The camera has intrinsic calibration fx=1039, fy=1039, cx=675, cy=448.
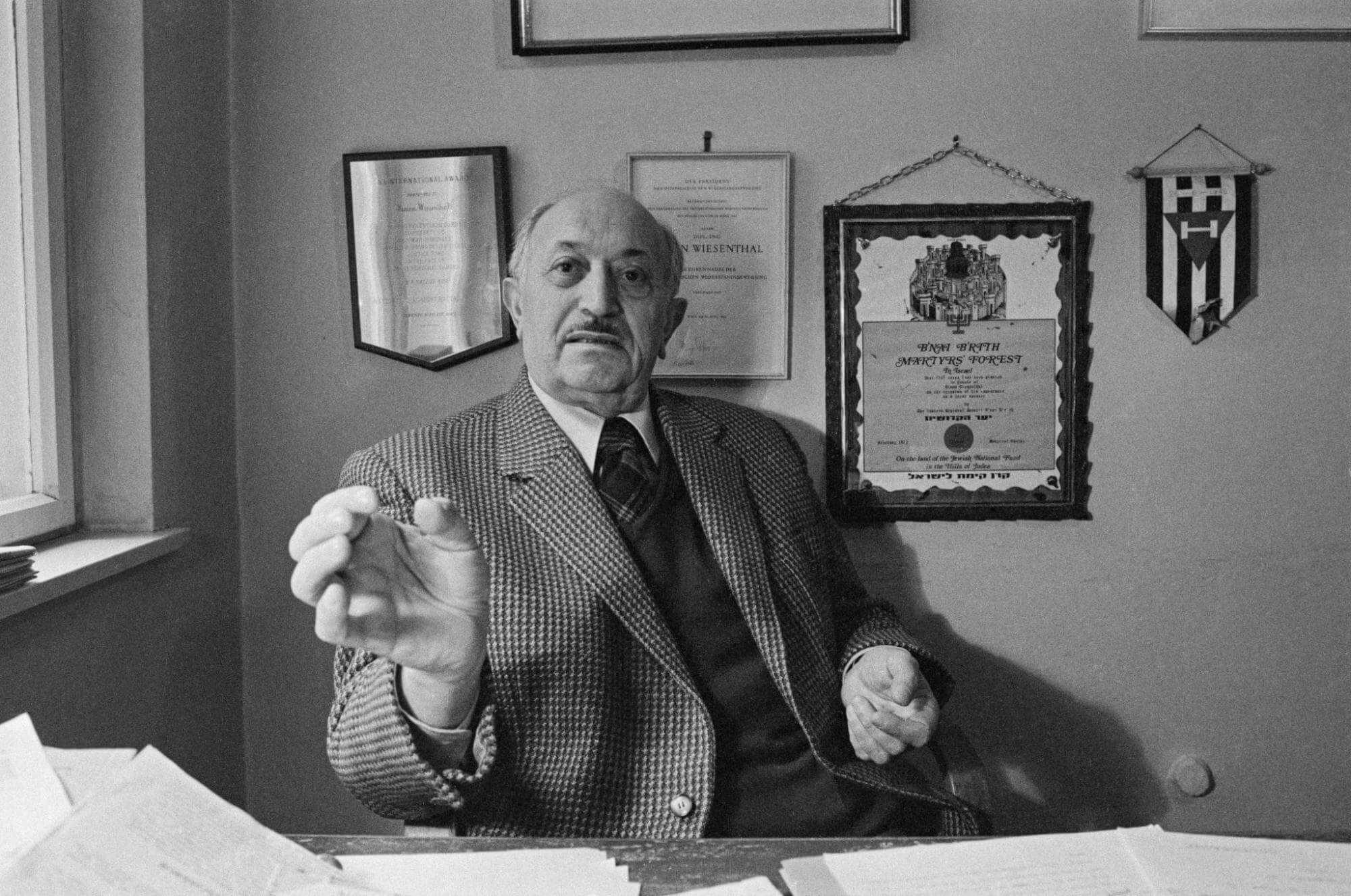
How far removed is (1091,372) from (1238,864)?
1229mm

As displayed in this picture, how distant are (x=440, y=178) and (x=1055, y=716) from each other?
155cm

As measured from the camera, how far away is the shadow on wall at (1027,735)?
1988 millimetres

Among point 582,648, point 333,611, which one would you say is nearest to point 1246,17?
point 582,648

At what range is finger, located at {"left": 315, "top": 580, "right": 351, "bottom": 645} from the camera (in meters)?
0.86

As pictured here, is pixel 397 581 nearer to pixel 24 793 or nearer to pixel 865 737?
pixel 24 793

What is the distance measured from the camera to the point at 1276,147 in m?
1.92

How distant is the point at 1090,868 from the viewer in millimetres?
861

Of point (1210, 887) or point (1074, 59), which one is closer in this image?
point (1210, 887)

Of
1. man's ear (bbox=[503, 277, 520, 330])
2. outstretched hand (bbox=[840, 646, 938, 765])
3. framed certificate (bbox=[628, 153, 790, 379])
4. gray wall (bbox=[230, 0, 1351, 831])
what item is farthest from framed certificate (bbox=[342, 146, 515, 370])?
outstretched hand (bbox=[840, 646, 938, 765])

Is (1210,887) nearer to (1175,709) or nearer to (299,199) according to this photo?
(1175,709)

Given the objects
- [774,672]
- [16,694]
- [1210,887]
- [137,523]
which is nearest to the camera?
[1210,887]

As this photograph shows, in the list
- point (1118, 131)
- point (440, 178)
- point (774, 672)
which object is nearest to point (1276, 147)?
point (1118, 131)

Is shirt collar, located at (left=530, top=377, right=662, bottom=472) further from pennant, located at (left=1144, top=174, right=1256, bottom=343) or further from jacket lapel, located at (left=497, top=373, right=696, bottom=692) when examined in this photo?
pennant, located at (left=1144, top=174, right=1256, bottom=343)

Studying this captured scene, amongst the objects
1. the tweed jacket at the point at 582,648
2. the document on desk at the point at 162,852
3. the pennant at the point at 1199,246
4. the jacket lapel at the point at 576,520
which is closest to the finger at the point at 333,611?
the document on desk at the point at 162,852
